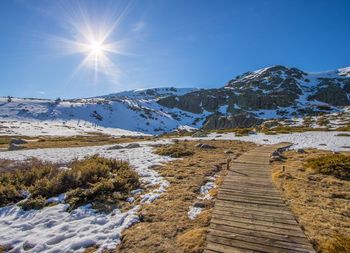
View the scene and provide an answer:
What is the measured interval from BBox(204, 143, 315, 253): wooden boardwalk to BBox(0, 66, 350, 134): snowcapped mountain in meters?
96.8

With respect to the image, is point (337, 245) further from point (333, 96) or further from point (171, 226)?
point (333, 96)

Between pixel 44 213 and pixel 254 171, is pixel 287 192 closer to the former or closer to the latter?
pixel 254 171

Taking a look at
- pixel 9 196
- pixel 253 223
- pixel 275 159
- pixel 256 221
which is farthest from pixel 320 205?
pixel 9 196

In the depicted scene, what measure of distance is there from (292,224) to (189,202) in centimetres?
349

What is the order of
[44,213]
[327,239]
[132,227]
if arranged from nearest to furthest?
[327,239] → [132,227] → [44,213]

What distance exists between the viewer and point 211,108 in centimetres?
18062

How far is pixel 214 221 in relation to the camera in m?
5.97

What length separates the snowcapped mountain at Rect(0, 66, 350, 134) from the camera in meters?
118

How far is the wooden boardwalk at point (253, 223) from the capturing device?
15.8 feet

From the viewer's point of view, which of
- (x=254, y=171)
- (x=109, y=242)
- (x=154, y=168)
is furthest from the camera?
(x=154, y=168)

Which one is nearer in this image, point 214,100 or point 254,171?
point 254,171

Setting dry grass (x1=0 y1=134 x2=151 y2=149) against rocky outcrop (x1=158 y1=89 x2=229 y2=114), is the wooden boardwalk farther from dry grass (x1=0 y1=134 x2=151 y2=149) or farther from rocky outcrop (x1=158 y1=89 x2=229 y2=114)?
rocky outcrop (x1=158 y1=89 x2=229 y2=114)

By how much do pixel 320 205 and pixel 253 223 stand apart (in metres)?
3.25

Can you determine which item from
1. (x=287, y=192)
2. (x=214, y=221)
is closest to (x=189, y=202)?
(x=214, y=221)
